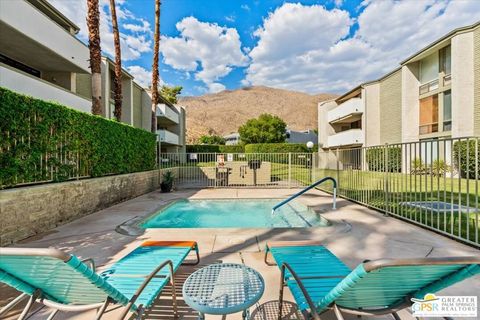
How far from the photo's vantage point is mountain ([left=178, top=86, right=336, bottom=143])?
11894cm

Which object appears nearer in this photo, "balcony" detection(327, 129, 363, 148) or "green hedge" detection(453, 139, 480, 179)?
"green hedge" detection(453, 139, 480, 179)

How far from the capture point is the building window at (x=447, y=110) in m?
16.1

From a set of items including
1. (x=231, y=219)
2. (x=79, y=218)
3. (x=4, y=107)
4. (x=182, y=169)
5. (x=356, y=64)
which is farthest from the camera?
(x=356, y=64)

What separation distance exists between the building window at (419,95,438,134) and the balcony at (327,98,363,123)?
595cm

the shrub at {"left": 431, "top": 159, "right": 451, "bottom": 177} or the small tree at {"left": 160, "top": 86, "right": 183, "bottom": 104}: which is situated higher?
the small tree at {"left": 160, "top": 86, "right": 183, "bottom": 104}

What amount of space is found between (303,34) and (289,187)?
3689cm

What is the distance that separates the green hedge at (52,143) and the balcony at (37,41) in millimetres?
5666

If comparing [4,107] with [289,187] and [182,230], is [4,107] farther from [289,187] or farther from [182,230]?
[289,187]

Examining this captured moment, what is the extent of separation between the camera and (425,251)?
3.91 meters

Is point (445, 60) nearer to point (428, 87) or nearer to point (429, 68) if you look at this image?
point (429, 68)

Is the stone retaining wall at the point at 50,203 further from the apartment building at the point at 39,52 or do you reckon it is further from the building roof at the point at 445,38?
the building roof at the point at 445,38

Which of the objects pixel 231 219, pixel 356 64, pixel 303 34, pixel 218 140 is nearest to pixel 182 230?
pixel 231 219

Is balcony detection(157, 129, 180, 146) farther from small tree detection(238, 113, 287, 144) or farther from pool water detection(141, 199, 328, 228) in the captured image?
small tree detection(238, 113, 287, 144)

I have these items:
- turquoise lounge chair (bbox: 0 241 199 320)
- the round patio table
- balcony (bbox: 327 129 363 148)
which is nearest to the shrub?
the round patio table
